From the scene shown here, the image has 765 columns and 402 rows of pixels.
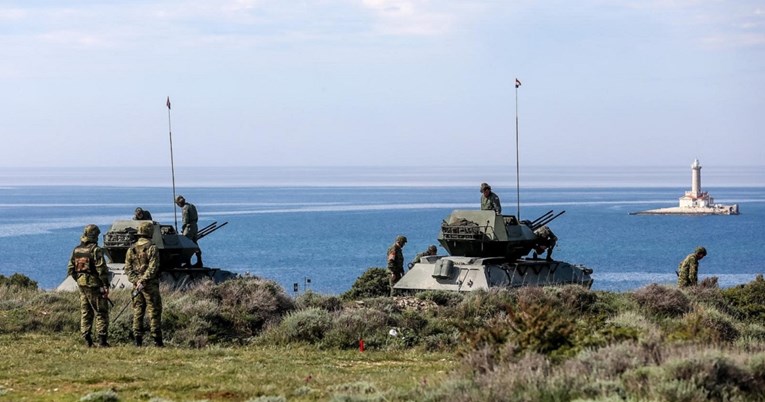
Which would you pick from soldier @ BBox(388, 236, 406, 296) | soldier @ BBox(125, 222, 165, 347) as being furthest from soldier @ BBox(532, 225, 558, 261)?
soldier @ BBox(125, 222, 165, 347)

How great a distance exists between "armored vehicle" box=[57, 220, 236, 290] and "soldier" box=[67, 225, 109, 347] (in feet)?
29.2

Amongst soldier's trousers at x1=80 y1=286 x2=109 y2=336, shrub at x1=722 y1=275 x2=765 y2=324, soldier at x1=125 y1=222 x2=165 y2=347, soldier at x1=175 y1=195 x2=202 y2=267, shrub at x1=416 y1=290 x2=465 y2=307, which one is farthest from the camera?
soldier at x1=175 y1=195 x2=202 y2=267

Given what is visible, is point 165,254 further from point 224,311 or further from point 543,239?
point 543,239

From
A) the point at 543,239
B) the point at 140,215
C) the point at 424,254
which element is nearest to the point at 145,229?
the point at 140,215

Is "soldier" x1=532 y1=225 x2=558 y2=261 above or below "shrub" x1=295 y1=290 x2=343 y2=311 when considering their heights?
above

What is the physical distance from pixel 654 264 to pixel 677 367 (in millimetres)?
74902

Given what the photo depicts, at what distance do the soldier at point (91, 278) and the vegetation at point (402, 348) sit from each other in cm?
48

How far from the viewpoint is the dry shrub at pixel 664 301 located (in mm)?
24453

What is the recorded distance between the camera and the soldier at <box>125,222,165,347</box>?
18891mm

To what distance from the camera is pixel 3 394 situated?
45.6 ft

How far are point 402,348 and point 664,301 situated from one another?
660 cm

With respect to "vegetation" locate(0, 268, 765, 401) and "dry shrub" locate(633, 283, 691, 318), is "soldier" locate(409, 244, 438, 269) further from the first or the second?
"dry shrub" locate(633, 283, 691, 318)

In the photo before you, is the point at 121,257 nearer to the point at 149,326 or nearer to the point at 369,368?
the point at 149,326

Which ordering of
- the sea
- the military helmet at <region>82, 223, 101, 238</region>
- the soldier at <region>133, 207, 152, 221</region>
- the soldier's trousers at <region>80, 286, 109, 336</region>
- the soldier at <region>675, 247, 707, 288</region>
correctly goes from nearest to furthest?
the military helmet at <region>82, 223, 101, 238</region> < the soldier's trousers at <region>80, 286, 109, 336</region> < the soldier at <region>675, 247, 707, 288</region> < the soldier at <region>133, 207, 152, 221</region> < the sea
